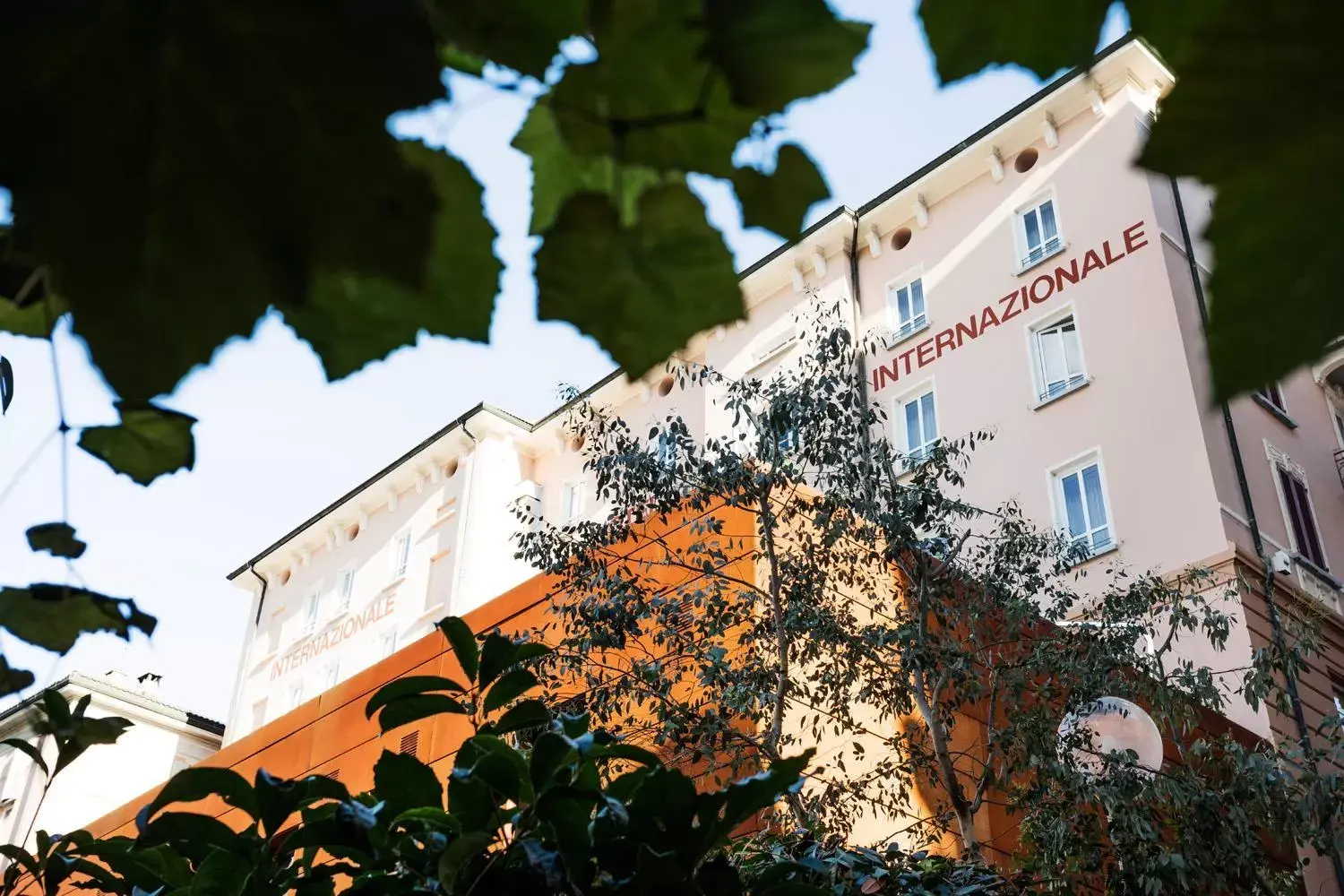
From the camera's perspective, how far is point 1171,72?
Answer: 1.54 feet

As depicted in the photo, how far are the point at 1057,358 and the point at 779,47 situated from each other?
14872mm

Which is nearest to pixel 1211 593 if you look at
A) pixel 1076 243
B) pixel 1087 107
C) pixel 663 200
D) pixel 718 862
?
pixel 1076 243

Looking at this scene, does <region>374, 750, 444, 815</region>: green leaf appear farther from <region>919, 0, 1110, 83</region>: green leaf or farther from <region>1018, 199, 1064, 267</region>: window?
<region>1018, 199, 1064, 267</region>: window

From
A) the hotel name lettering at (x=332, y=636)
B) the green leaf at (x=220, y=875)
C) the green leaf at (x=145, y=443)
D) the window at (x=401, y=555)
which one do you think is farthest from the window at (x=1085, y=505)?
the green leaf at (x=145, y=443)

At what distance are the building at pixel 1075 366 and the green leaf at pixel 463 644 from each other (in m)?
8.02

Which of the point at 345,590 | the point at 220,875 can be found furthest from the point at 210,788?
the point at 345,590

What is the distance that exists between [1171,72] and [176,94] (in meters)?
0.36

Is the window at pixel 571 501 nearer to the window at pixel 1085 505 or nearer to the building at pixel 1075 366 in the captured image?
the building at pixel 1075 366

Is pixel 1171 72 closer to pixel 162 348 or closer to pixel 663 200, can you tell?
pixel 663 200

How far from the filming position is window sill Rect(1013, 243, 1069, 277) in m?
15.0

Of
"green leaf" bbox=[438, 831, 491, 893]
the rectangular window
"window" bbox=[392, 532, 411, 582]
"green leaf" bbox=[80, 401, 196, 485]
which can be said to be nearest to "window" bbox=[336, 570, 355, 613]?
"window" bbox=[392, 532, 411, 582]

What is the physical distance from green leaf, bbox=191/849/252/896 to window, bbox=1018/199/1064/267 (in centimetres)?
1445

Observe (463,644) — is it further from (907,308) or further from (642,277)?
(907,308)

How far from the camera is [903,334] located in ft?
54.2
